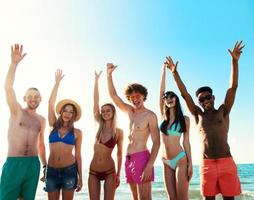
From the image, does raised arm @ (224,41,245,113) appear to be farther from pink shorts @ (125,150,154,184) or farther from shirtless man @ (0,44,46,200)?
shirtless man @ (0,44,46,200)

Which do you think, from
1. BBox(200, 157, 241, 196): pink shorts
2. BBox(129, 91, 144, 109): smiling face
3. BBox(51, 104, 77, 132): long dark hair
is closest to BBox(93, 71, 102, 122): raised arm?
BBox(51, 104, 77, 132): long dark hair

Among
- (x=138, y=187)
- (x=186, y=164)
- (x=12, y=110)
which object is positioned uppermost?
(x=12, y=110)

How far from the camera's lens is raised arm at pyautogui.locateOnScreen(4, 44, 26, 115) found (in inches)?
264

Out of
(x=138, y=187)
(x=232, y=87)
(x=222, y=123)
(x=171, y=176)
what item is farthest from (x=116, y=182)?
(x=232, y=87)

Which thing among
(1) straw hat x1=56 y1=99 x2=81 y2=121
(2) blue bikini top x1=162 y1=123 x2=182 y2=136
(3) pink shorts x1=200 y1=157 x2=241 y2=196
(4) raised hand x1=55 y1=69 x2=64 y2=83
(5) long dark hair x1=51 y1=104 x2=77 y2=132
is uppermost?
(4) raised hand x1=55 y1=69 x2=64 y2=83

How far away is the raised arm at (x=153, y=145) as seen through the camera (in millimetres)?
6508

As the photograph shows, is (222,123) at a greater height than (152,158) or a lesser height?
greater

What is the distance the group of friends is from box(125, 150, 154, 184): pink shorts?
2cm

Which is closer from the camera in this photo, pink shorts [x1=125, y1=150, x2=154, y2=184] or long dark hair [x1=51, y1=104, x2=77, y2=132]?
pink shorts [x1=125, y1=150, x2=154, y2=184]

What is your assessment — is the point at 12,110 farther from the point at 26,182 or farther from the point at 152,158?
the point at 152,158

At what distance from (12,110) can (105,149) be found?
88.6 inches

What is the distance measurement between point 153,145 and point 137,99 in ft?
3.66

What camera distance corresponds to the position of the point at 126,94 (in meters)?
7.25

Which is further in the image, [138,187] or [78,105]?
[78,105]
